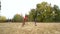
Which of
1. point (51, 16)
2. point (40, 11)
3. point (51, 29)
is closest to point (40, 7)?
point (40, 11)

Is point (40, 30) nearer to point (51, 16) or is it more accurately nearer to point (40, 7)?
point (51, 16)

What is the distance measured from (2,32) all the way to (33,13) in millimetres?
11320

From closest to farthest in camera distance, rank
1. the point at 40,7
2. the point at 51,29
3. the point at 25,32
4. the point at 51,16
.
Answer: the point at 25,32
the point at 51,29
the point at 51,16
the point at 40,7

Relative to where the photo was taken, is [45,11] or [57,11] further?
[57,11]

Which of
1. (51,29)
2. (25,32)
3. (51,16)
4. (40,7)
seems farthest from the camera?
(40,7)

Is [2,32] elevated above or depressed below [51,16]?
below

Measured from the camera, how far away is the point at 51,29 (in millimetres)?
11094

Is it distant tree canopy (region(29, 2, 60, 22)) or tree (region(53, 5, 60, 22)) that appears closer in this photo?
tree (region(53, 5, 60, 22))

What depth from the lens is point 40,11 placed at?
22.3 meters

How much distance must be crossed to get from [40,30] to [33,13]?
36.8 ft

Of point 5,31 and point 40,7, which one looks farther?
point 40,7

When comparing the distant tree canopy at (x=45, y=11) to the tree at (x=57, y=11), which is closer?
the tree at (x=57, y=11)

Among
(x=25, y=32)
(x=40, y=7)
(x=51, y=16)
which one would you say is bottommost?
(x=25, y=32)

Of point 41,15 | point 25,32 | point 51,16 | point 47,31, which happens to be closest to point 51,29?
point 47,31
